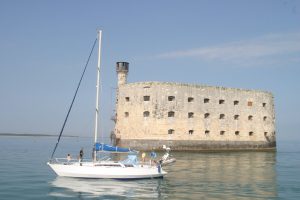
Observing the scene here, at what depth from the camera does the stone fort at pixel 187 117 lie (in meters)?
34.1

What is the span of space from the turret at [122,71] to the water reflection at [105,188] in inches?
776

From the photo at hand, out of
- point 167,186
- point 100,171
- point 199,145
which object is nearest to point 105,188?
point 100,171

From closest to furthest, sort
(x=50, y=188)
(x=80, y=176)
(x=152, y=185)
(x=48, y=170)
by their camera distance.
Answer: (x=50, y=188)
(x=152, y=185)
(x=80, y=176)
(x=48, y=170)

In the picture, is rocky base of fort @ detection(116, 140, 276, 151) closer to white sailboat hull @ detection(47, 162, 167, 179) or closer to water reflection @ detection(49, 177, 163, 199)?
white sailboat hull @ detection(47, 162, 167, 179)

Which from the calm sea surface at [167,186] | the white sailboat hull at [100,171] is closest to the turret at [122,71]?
the calm sea surface at [167,186]

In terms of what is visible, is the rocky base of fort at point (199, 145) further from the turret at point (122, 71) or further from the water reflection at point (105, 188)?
the water reflection at point (105, 188)

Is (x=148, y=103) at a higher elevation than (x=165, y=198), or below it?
higher

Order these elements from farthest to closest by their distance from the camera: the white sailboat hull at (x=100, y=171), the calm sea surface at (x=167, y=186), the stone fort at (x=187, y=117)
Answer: the stone fort at (x=187, y=117) < the white sailboat hull at (x=100, y=171) < the calm sea surface at (x=167, y=186)

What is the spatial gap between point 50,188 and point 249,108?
2799 centimetres

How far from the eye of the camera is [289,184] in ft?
56.1

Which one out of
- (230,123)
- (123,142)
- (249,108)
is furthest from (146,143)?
(249,108)

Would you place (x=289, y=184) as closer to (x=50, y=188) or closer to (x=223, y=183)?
(x=223, y=183)

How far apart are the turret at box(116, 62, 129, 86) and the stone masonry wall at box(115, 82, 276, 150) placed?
1413 millimetres

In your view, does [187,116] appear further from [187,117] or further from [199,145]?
[199,145]
